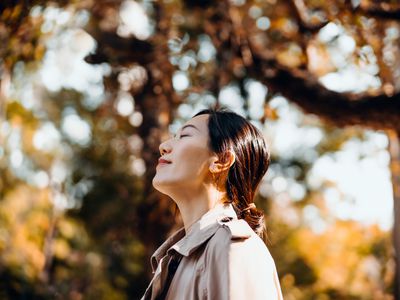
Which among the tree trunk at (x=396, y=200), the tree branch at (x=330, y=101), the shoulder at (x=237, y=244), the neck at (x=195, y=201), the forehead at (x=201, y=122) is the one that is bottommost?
the tree trunk at (x=396, y=200)

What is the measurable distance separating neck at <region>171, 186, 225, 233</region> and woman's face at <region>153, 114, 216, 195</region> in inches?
1.0

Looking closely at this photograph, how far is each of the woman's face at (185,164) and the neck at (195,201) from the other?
0.03 metres

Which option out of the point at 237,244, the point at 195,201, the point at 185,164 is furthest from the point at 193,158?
the point at 237,244

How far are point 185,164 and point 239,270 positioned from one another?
0.47 metres

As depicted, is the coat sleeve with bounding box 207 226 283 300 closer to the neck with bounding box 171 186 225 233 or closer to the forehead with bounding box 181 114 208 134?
the neck with bounding box 171 186 225 233

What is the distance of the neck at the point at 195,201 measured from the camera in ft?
6.75

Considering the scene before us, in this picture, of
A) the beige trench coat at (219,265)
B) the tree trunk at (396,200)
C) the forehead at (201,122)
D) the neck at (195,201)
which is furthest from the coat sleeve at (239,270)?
the tree trunk at (396,200)

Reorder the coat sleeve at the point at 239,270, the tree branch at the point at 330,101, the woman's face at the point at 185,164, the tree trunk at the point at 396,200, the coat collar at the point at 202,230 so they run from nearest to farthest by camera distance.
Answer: the coat sleeve at the point at 239,270, the coat collar at the point at 202,230, the woman's face at the point at 185,164, the tree branch at the point at 330,101, the tree trunk at the point at 396,200

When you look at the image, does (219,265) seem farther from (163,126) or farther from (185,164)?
(163,126)

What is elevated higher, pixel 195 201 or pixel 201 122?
pixel 201 122

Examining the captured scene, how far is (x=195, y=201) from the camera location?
6.79 ft

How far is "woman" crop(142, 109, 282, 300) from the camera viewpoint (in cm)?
174

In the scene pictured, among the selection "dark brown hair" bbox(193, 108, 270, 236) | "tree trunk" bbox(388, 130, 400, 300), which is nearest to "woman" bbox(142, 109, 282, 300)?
"dark brown hair" bbox(193, 108, 270, 236)

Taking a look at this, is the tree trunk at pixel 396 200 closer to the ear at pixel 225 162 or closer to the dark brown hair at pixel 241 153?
the dark brown hair at pixel 241 153
